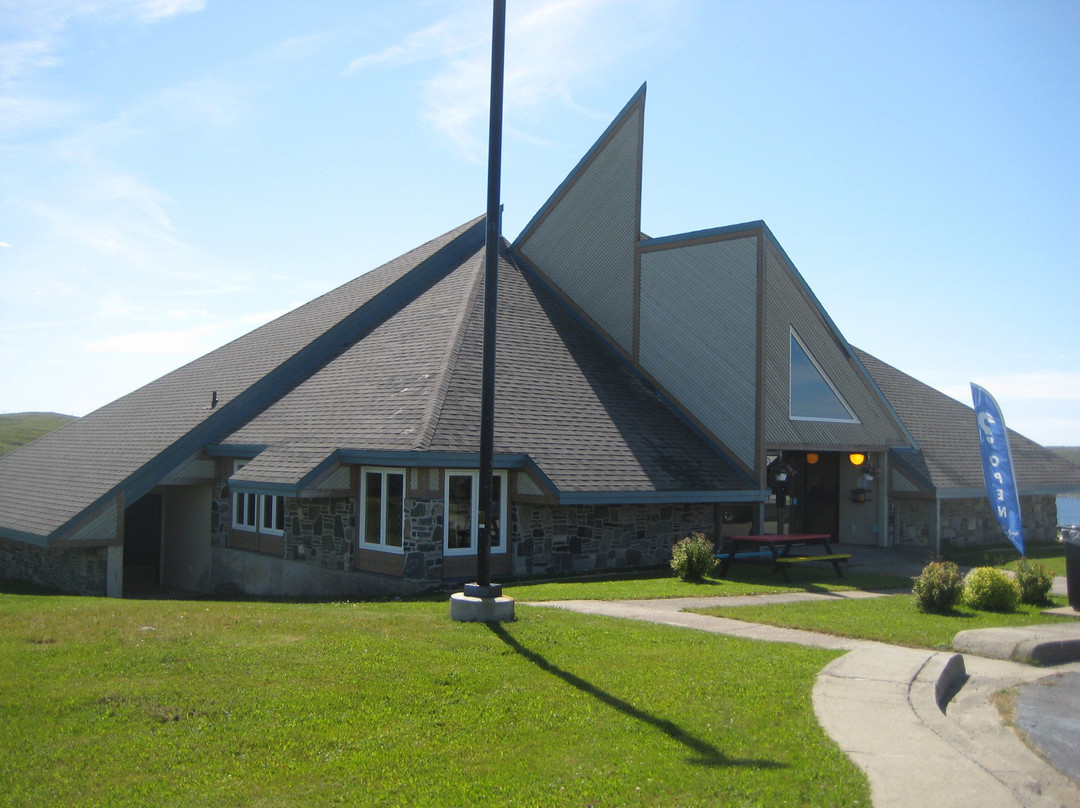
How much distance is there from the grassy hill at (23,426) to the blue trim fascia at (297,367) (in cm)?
8016

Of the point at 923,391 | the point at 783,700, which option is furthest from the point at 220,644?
the point at 923,391

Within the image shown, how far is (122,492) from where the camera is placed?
20000 mm

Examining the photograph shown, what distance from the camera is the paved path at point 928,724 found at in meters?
5.82

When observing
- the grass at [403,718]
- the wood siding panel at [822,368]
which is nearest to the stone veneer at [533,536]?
the wood siding panel at [822,368]

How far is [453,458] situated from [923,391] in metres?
19.8

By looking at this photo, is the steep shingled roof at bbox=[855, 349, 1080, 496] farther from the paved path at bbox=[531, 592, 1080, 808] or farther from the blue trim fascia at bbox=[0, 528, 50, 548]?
the blue trim fascia at bbox=[0, 528, 50, 548]

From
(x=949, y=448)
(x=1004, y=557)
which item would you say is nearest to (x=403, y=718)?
(x=1004, y=557)

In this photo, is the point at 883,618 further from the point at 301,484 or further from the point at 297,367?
the point at 297,367

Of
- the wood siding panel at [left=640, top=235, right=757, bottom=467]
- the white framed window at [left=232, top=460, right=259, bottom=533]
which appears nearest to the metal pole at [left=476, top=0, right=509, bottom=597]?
the white framed window at [left=232, top=460, right=259, bottom=533]

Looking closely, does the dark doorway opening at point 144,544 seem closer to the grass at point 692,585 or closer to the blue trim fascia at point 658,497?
the grass at point 692,585

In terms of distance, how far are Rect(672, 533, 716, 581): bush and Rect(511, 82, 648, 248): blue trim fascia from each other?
39.9ft

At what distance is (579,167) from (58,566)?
638 inches

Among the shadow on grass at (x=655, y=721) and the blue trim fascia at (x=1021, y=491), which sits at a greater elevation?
the blue trim fascia at (x=1021, y=491)

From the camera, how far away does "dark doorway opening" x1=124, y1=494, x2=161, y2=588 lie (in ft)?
77.9
